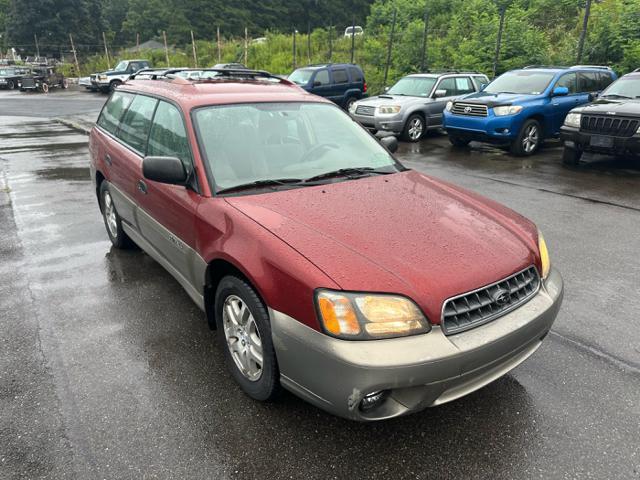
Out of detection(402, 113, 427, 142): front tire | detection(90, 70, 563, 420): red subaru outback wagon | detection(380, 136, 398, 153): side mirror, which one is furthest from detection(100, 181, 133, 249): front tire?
detection(402, 113, 427, 142): front tire

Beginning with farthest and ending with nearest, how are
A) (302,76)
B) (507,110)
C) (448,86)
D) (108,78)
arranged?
(108,78), (302,76), (448,86), (507,110)

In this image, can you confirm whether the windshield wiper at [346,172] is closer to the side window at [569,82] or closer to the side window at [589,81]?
the side window at [569,82]

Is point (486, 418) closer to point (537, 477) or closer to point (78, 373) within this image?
point (537, 477)

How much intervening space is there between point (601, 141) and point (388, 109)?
16.4 ft

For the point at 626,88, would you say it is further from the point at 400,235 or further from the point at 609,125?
the point at 400,235

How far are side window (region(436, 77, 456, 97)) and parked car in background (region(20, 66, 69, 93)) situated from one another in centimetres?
2979

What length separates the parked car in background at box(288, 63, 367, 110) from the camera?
1566cm

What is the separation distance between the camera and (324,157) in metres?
3.37

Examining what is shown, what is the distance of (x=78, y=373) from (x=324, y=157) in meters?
2.11

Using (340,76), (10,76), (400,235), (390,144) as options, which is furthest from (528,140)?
(10,76)

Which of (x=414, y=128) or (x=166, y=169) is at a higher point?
(x=166, y=169)

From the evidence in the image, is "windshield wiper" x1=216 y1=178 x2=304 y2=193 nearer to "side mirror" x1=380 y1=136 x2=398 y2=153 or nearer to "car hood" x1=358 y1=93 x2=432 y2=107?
"side mirror" x1=380 y1=136 x2=398 y2=153

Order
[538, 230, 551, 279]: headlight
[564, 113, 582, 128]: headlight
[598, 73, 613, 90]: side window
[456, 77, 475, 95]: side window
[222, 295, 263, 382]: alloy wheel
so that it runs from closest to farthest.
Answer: [222, 295, 263, 382]: alloy wheel < [538, 230, 551, 279]: headlight < [564, 113, 582, 128]: headlight < [598, 73, 613, 90]: side window < [456, 77, 475, 95]: side window

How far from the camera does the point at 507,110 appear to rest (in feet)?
31.5
